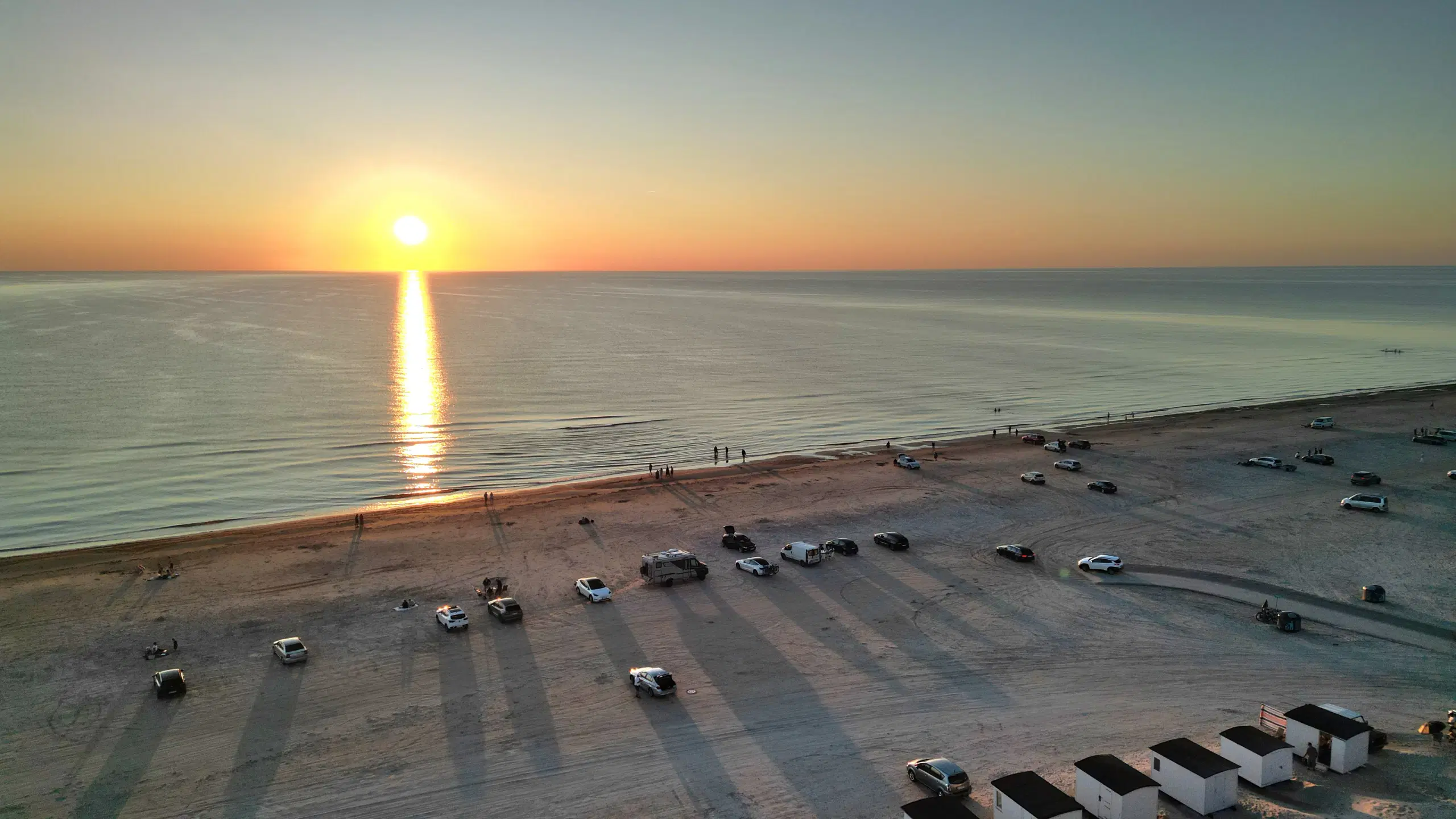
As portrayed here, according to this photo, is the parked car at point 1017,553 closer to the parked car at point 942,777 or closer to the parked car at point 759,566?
the parked car at point 759,566

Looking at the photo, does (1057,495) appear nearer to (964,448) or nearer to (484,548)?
(964,448)

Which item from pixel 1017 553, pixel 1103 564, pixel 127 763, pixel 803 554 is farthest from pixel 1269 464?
pixel 127 763

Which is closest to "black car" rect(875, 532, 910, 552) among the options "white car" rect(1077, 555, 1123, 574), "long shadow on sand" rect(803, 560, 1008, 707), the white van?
"long shadow on sand" rect(803, 560, 1008, 707)

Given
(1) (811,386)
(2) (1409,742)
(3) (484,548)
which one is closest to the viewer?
(2) (1409,742)

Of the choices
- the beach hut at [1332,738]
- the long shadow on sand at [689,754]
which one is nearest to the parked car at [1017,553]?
the beach hut at [1332,738]

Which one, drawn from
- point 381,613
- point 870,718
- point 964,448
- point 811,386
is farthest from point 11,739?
point 811,386

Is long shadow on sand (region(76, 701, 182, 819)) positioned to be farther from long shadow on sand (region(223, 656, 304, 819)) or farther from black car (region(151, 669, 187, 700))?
long shadow on sand (region(223, 656, 304, 819))

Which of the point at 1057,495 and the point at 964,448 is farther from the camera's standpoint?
the point at 964,448
